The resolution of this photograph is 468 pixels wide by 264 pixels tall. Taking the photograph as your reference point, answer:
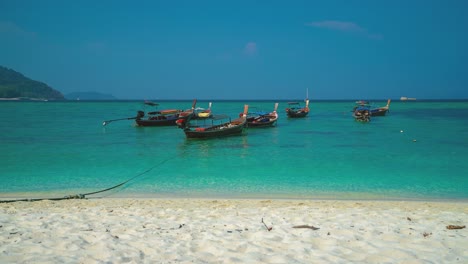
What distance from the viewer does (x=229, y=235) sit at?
607cm

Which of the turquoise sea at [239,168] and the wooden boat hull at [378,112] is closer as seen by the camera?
the turquoise sea at [239,168]

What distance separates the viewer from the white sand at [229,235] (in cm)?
503

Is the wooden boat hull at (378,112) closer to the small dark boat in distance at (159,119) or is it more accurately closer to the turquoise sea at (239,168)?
the turquoise sea at (239,168)

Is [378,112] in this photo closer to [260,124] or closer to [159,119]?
[260,124]

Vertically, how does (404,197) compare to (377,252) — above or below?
below

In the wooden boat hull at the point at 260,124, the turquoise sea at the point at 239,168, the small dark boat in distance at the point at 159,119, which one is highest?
the small dark boat in distance at the point at 159,119

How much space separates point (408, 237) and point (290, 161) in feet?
39.3

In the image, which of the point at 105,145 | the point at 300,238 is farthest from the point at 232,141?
the point at 300,238

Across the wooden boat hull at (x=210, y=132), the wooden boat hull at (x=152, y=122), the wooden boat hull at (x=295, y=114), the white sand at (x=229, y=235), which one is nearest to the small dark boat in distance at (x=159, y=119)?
the wooden boat hull at (x=152, y=122)

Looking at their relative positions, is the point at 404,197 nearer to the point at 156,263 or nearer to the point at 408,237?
the point at 408,237

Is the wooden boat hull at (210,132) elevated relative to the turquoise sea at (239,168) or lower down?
elevated

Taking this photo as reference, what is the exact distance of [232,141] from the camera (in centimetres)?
2603

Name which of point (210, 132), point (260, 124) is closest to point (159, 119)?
point (260, 124)

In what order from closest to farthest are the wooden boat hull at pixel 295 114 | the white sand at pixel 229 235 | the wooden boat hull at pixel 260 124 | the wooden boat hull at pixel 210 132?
the white sand at pixel 229 235 → the wooden boat hull at pixel 210 132 → the wooden boat hull at pixel 260 124 → the wooden boat hull at pixel 295 114
